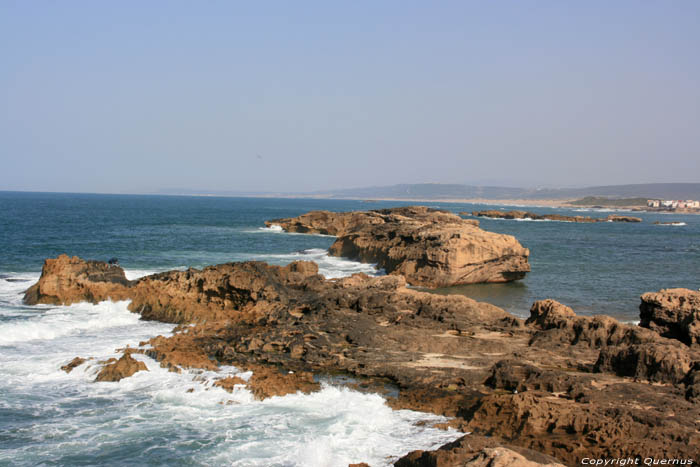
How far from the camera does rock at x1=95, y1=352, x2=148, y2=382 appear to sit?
12.3 meters

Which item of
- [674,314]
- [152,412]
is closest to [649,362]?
[674,314]

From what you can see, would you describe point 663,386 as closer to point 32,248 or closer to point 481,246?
point 481,246

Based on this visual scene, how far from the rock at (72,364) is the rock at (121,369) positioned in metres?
0.95

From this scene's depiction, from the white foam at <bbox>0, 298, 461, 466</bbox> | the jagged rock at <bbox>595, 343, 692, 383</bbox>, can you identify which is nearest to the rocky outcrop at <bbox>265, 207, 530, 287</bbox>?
the jagged rock at <bbox>595, 343, 692, 383</bbox>

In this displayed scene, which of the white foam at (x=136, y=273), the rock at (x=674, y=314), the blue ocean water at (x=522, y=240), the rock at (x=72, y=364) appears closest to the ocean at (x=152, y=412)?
the rock at (x=72, y=364)

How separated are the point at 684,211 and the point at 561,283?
142 m

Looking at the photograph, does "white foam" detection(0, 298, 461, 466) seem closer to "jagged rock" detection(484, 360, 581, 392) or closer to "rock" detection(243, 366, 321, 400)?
"rock" detection(243, 366, 321, 400)

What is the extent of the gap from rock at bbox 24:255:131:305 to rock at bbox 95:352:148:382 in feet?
22.3

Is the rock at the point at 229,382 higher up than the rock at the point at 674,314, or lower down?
lower down

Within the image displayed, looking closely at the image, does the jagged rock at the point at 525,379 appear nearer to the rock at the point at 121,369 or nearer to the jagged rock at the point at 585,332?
the jagged rock at the point at 585,332

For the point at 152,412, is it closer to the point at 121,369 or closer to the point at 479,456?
the point at 121,369

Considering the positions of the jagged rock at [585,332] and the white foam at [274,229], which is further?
the white foam at [274,229]

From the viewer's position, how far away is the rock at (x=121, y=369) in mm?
12328

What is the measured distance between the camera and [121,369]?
12.5 m
